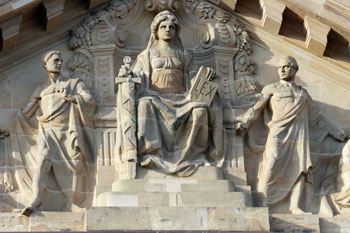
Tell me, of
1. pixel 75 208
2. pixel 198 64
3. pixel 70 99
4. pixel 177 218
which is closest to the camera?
pixel 177 218

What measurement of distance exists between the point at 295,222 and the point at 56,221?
385 cm

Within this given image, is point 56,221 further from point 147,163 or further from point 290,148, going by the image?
point 290,148

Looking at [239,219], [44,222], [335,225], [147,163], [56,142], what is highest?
[147,163]

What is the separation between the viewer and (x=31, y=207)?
2258 centimetres

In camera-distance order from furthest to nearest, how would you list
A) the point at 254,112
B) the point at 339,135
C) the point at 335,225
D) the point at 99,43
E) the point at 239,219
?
1. the point at 99,43
2. the point at 339,135
3. the point at 254,112
4. the point at 335,225
5. the point at 239,219

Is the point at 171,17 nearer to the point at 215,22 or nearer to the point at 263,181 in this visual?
the point at 215,22

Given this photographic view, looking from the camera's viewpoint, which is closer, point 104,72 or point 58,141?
point 58,141

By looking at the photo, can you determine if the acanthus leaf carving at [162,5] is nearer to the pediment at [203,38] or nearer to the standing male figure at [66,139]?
the pediment at [203,38]

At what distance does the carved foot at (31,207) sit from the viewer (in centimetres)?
2250

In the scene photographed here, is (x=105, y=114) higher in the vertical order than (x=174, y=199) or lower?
higher

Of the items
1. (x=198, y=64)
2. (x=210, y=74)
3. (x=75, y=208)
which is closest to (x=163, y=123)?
(x=210, y=74)

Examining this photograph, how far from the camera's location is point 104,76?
79.6 feet

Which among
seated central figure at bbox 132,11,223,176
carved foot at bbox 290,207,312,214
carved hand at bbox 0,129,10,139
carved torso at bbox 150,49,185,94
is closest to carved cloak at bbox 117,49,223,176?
seated central figure at bbox 132,11,223,176

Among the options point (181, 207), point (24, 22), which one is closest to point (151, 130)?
point (181, 207)
